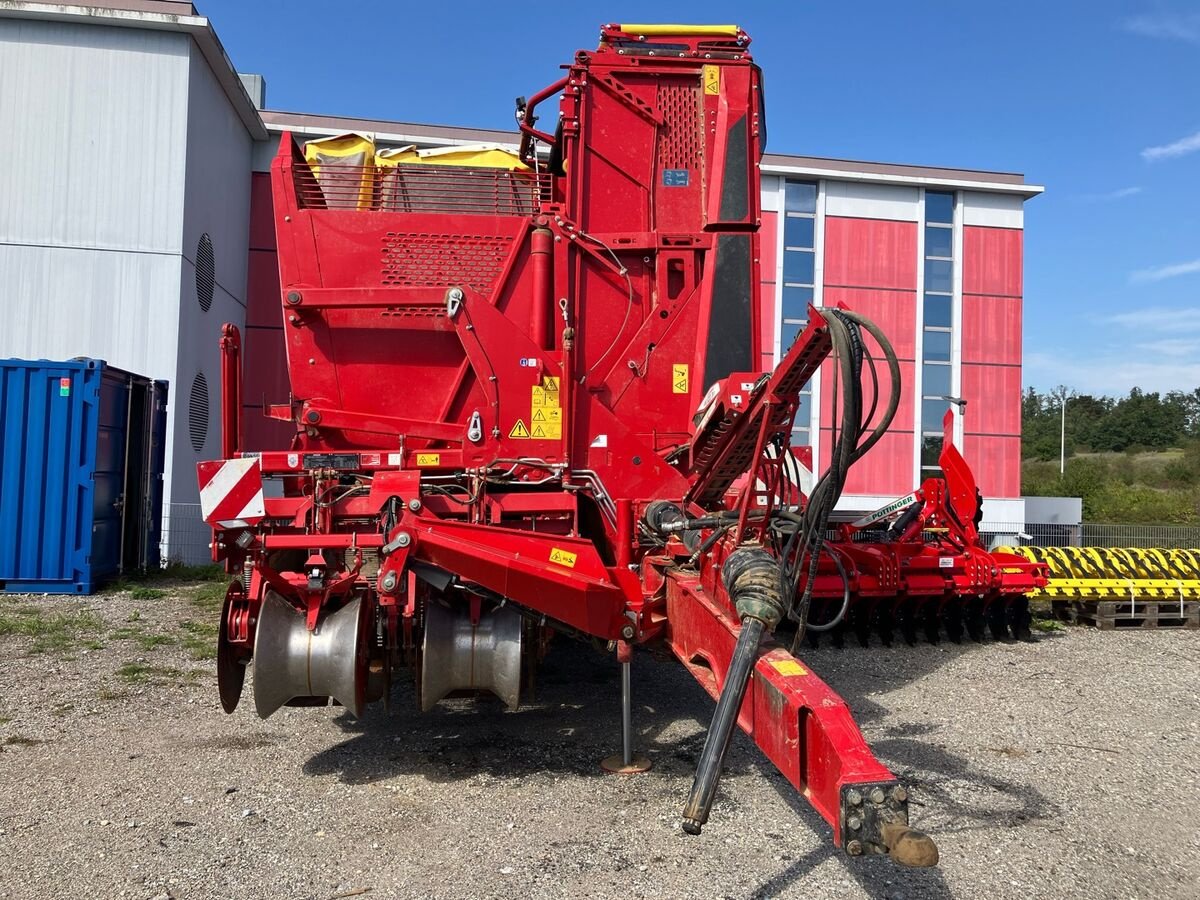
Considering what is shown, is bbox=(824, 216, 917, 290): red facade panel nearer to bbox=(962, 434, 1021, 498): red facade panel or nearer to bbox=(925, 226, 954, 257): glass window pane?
bbox=(925, 226, 954, 257): glass window pane

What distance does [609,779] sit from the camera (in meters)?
4.19

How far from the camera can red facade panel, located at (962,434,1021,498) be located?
63.0 ft

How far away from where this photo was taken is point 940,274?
1911 cm

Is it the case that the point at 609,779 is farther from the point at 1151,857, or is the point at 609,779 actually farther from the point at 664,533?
the point at 1151,857

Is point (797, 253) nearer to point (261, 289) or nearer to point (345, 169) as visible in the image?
point (261, 289)

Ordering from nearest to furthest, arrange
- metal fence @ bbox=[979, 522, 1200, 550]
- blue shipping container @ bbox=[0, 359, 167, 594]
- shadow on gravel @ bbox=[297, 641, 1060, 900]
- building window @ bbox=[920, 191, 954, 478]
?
shadow on gravel @ bbox=[297, 641, 1060, 900] < blue shipping container @ bbox=[0, 359, 167, 594] < metal fence @ bbox=[979, 522, 1200, 550] < building window @ bbox=[920, 191, 954, 478]

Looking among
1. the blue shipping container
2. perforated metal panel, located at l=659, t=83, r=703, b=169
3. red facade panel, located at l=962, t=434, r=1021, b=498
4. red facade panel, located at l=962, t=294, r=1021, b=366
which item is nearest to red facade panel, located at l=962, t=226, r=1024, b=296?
red facade panel, located at l=962, t=294, r=1021, b=366

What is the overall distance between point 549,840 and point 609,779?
0.71 metres

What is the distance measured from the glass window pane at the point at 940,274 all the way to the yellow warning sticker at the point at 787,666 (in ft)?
Answer: 58.9

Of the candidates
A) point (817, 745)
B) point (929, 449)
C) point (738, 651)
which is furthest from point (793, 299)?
point (817, 745)

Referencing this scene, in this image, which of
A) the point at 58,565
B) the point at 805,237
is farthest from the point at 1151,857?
the point at 805,237

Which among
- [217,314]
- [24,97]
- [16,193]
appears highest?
[24,97]

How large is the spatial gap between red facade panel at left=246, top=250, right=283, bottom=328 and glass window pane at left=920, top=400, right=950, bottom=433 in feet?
43.8

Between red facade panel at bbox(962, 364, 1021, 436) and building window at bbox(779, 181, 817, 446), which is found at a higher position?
building window at bbox(779, 181, 817, 446)
